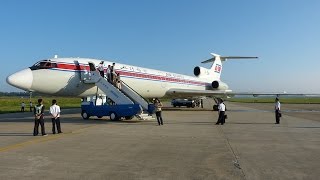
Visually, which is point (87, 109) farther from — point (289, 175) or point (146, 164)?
point (289, 175)

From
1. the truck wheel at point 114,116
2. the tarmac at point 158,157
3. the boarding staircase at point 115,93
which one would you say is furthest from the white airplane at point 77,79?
the tarmac at point 158,157

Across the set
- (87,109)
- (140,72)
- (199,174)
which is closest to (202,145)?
(199,174)

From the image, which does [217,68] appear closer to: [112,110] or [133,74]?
[133,74]

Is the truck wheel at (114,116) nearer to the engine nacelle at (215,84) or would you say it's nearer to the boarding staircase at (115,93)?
the boarding staircase at (115,93)

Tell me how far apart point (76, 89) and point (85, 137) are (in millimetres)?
9115

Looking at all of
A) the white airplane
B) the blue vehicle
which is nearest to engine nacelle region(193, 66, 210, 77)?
the white airplane

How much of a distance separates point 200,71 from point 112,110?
2209 centimetres

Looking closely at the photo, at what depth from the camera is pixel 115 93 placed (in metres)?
21.0

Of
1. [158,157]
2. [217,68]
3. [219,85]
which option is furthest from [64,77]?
[217,68]

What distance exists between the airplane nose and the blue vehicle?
372cm

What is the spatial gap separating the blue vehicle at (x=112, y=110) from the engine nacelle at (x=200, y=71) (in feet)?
70.8

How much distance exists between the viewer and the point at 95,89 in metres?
22.4

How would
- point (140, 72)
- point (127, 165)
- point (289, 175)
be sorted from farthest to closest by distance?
point (140, 72)
point (127, 165)
point (289, 175)

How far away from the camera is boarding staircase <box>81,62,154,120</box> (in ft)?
68.5
